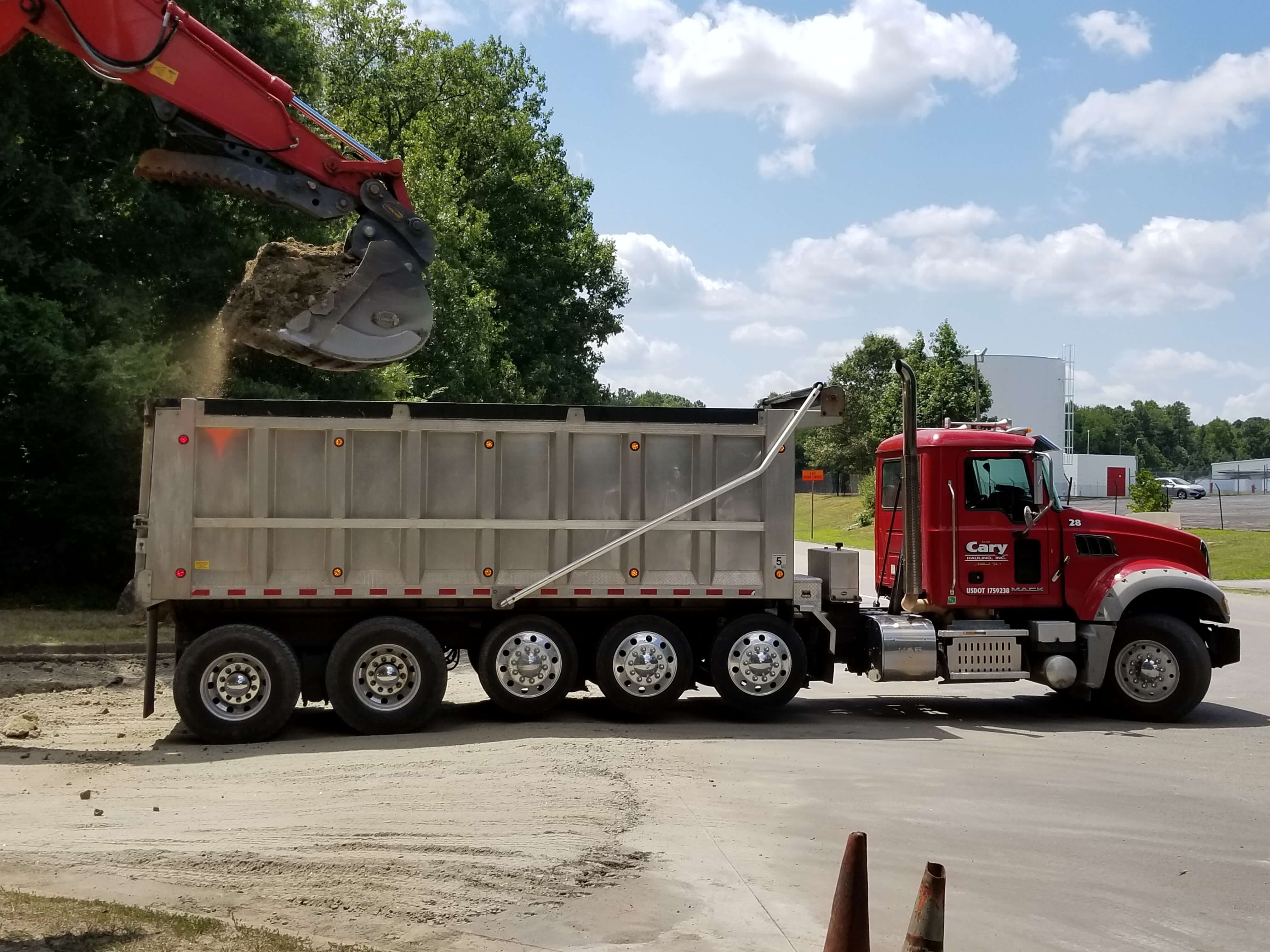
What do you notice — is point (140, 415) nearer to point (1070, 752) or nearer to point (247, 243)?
point (247, 243)

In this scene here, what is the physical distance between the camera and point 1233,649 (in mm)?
12531

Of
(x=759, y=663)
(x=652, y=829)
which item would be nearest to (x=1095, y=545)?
(x=759, y=663)

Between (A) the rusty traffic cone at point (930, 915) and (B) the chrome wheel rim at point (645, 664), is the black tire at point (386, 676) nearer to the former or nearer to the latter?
(B) the chrome wheel rim at point (645, 664)

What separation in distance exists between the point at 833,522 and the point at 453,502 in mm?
61204

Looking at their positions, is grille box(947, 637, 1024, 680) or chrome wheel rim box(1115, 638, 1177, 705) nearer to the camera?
grille box(947, 637, 1024, 680)

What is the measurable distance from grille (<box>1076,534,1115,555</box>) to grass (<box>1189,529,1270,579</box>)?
2023cm

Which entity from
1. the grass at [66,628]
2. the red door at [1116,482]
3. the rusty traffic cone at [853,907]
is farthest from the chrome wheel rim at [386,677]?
the red door at [1116,482]

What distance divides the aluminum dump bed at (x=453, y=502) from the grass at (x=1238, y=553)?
23.0 m

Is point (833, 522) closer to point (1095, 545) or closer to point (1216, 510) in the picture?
point (1216, 510)

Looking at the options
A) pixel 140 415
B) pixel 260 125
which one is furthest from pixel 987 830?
pixel 140 415

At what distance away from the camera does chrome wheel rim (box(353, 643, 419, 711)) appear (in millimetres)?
10938

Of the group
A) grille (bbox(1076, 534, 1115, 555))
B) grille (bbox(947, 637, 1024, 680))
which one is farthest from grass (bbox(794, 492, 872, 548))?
grille (bbox(947, 637, 1024, 680))

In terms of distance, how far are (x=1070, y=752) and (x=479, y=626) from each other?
5.15 m

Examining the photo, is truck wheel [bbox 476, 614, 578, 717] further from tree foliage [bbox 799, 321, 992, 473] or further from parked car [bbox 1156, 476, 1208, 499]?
parked car [bbox 1156, 476, 1208, 499]
